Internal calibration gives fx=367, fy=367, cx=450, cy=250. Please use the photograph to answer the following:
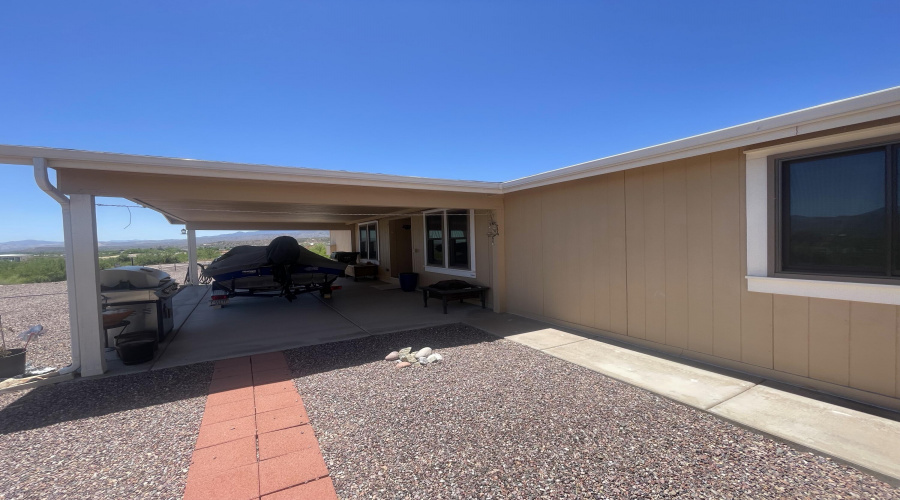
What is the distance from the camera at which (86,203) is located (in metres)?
4.25

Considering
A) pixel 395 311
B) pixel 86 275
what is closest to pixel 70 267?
pixel 86 275

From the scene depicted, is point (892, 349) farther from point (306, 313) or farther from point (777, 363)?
point (306, 313)

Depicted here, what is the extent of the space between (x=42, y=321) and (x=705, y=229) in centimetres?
1219

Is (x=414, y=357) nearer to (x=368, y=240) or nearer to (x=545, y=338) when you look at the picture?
(x=545, y=338)

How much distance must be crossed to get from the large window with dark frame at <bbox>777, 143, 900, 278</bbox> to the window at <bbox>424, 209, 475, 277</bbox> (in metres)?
5.35

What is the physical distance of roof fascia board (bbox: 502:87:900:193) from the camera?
2.77 meters

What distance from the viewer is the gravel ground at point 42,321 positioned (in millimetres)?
5170

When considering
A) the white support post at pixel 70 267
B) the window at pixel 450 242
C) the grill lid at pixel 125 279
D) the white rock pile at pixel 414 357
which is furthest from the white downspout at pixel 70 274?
the window at pixel 450 242

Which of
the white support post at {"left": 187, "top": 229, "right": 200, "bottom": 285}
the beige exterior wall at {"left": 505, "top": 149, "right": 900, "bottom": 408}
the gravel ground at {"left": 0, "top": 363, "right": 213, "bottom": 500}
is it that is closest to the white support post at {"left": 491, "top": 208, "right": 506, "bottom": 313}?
the beige exterior wall at {"left": 505, "top": 149, "right": 900, "bottom": 408}

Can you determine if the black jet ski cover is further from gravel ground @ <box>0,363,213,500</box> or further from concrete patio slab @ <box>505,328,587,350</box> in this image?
concrete patio slab @ <box>505,328,587,350</box>

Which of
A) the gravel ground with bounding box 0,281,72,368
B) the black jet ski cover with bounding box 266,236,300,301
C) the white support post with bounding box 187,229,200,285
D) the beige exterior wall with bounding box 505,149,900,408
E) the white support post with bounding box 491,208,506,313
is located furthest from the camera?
the white support post with bounding box 187,229,200,285

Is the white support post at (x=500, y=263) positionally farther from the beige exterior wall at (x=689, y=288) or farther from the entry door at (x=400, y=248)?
the entry door at (x=400, y=248)

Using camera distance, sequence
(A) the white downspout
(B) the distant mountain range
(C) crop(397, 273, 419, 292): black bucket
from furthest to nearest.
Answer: (B) the distant mountain range → (C) crop(397, 273, 419, 292): black bucket → (A) the white downspout

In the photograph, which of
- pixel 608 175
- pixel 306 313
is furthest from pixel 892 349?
pixel 306 313
